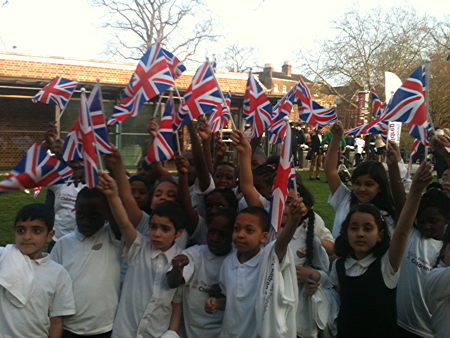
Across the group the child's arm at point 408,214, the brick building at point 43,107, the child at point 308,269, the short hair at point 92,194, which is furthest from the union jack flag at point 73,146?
the brick building at point 43,107

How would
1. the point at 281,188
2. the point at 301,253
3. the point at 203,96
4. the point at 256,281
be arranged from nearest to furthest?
the point at 256,281
the point at 281,188
the point at 301,253
the point at 203,96

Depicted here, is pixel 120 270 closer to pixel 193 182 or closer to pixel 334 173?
pixel 193 182

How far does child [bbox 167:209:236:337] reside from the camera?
2.74m

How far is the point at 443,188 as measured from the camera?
330cm

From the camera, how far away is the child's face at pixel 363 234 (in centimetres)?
274

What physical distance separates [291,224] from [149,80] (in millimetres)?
2038

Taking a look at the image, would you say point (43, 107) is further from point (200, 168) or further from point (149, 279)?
point (149, 279)

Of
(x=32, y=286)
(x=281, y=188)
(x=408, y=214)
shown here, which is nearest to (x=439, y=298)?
(x=408, y=214)

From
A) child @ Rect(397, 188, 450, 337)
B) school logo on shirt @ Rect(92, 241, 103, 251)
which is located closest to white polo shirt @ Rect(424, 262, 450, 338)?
child @ Rect(397, 188, 450, 337)

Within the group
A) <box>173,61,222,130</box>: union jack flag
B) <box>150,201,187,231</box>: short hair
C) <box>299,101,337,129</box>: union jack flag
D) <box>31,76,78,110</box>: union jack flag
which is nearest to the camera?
<box>150,201,187,231</box>: short hair

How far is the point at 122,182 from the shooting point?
2934 millimetres

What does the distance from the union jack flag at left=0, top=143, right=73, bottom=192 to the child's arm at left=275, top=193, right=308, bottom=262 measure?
1.43 m

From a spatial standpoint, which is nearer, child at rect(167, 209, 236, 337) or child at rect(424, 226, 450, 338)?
child at rect(424, 226, 450, 338)

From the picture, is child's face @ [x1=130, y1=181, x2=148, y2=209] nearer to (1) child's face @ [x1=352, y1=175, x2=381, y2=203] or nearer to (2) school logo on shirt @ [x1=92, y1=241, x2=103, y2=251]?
(2) school logo on shirt @ [x1=92, y1=241, x2=103, y2=251]
